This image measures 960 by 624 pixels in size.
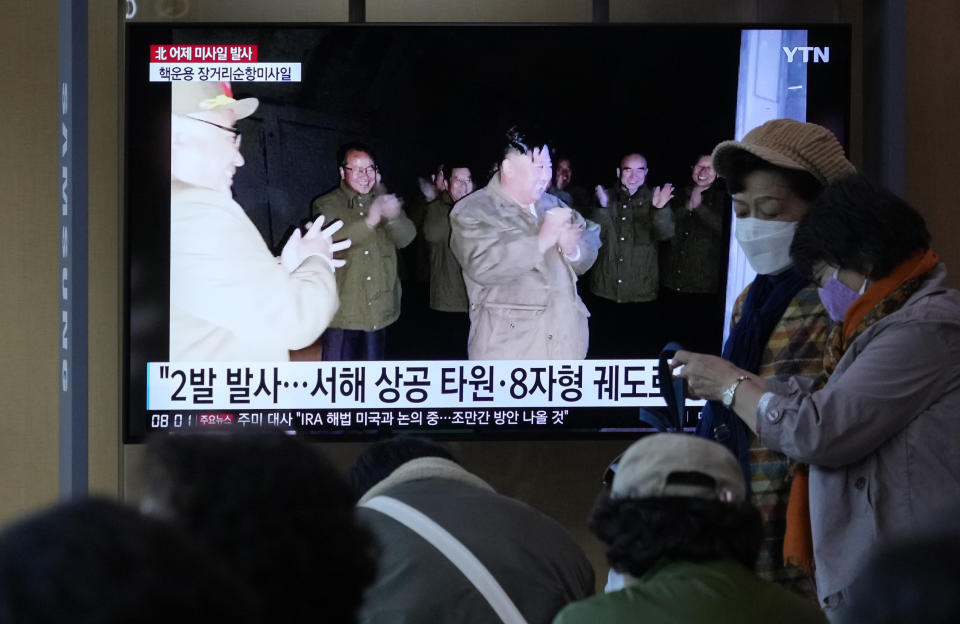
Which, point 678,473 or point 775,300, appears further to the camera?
point 775,300

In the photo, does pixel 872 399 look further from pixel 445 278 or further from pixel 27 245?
pixel 27 245

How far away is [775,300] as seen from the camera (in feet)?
9.48

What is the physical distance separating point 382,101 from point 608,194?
30.0 inches

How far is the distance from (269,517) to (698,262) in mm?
3003

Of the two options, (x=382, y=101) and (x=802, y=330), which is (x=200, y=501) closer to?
(x=802, y=330)

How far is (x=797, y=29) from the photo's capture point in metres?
3.89

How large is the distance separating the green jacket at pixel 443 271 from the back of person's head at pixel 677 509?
2.26 meters

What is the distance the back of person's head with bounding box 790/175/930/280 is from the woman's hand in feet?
0.98

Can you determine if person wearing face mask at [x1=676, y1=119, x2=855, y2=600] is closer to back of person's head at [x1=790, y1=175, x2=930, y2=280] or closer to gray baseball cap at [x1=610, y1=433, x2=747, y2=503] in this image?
back of person's head at [x1=790, y1=175, x2=930, y2=280]

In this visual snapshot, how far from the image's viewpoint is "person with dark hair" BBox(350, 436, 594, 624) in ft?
6.40

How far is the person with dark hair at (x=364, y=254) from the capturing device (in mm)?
3910

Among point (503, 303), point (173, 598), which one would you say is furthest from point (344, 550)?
point (503, 303)

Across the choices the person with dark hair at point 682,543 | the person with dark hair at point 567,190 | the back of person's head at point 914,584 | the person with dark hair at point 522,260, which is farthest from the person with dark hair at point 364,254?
the back of person's head at point 914,584

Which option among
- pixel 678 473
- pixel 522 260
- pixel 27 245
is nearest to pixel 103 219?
pixel 27 245
